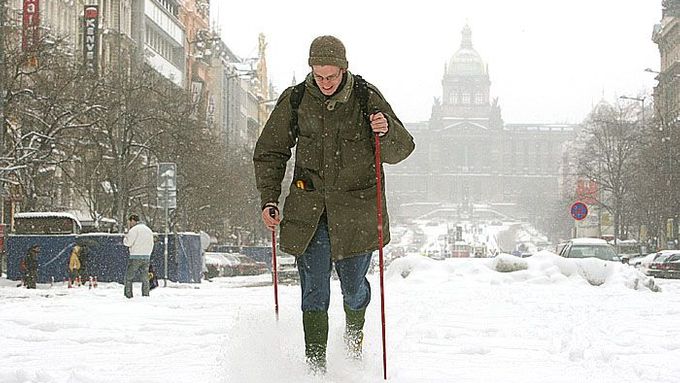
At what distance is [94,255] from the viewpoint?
104ft

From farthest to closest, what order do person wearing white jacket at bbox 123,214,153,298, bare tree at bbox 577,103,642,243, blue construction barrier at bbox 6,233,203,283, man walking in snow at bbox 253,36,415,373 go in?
bare tree at bbox 577,103,642,243, blue construction barrier at bbox 6,233,203,283, person wearing white jacket at bbox 123,214,153,298, man walking in snow at bbox 253,36,415,373

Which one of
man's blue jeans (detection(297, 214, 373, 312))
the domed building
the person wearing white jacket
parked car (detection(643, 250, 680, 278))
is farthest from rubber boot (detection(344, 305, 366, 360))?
the domed building

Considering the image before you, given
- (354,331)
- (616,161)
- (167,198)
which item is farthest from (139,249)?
(616,161)

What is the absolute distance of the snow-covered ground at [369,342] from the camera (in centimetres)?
701

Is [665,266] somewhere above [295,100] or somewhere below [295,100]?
below

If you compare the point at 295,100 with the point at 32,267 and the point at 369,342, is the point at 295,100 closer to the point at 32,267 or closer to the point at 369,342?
the point at 369,342

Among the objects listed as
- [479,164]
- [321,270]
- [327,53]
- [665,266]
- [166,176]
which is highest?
[479,164]

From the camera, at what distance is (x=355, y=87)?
673 cm

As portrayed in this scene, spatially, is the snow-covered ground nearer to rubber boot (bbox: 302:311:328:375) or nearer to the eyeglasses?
rubber boot (bbox: 302:311:328:375)

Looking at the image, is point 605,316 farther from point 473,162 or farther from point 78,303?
point 473,162

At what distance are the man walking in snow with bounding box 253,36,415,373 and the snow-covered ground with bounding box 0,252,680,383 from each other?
484mm

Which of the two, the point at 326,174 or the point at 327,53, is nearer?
the point at 327,53

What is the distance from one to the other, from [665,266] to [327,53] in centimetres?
3699

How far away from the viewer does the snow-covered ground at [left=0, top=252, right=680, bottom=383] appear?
7.01 metres
